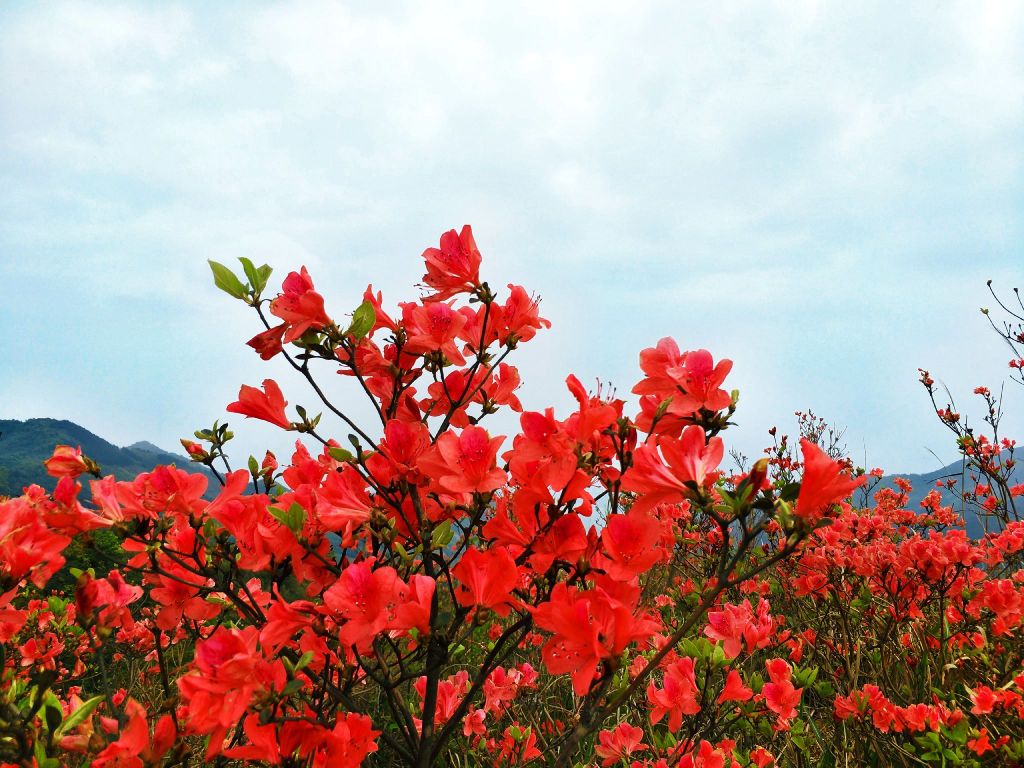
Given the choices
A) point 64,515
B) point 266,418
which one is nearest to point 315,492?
point 266,418

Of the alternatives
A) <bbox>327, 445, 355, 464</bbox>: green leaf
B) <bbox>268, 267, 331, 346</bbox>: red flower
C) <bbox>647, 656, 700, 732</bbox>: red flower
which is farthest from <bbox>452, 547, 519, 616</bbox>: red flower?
<bbox>647, 656, 700, 732</bbox>: red flower

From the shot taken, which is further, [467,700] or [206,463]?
[206,463]

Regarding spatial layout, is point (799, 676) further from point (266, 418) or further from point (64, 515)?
point (64, 515)

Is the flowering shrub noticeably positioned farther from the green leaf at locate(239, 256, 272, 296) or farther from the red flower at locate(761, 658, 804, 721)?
the red flower at locate(761, 658, 804, 721)

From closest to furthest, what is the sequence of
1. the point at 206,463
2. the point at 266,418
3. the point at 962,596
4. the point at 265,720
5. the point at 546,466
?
1. the point at 265,720
2. the point at 546,466
3. the point at 266,418
4. the point at 206,463
5. the point at 962,596

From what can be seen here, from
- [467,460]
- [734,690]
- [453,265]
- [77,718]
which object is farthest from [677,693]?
[77,718]

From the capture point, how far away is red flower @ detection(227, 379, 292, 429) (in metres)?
1.56

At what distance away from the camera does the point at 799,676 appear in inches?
110

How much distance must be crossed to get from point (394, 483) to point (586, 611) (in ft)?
1.76

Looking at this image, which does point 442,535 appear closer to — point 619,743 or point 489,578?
point 489,578

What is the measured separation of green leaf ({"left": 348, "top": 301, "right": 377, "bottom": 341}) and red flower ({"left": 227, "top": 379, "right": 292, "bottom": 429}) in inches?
11.4

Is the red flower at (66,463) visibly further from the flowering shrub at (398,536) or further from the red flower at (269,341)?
the red flower at (269,341)

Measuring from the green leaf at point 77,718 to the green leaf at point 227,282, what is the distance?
0.92 metres

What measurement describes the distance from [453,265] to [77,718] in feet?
4.06
